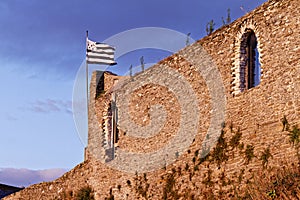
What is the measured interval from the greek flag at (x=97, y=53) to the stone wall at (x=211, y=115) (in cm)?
194

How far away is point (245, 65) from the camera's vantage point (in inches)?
649

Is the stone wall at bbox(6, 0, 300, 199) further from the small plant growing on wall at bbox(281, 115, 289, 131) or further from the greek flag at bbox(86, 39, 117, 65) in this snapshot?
the greek flag at bbox(86, 39, 117, 65)

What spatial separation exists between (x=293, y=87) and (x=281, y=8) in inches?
75.1

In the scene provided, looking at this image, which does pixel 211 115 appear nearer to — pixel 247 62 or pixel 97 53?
pixel 247 62

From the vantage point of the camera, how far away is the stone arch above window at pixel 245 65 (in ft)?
53.8

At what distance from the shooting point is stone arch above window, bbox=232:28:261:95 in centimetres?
1641

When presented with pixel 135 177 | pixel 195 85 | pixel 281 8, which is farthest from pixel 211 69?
pixel 135 177

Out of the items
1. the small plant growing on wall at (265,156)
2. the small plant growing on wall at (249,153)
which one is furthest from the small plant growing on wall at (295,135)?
the small plant growing on wall at (249,153)

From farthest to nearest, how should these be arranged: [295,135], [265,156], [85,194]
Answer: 1. [85,194]
2. [265,156]
3. [295,135]

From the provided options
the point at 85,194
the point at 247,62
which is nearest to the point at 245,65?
the point at 247,62

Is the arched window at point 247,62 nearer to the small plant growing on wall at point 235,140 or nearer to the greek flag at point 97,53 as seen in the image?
→ the small plant growing on wall at point 235,140

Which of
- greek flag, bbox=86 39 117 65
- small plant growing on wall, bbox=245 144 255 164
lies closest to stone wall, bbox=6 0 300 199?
small plant growing on wall, bbox=245 144 255 164

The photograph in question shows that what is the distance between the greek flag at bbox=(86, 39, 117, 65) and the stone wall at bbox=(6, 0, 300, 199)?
1.94 meters

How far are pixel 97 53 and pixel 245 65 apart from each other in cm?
841
